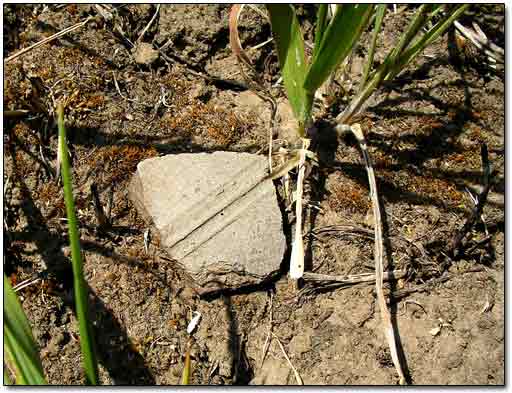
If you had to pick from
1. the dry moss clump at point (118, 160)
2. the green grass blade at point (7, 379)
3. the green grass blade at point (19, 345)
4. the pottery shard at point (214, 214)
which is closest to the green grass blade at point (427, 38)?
the pottery shard at point (214, 214)

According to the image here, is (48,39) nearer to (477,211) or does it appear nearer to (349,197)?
(349,197)

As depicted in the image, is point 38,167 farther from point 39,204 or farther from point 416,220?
point 416,220

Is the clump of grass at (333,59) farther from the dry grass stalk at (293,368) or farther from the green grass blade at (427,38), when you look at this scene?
the dry grass stalk at (293,368)

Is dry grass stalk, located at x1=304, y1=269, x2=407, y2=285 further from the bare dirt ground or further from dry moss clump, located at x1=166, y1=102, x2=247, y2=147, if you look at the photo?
dry moss clump, located at x1=166, y1=102, x2=247, y2=147

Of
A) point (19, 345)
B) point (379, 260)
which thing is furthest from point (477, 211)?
point (19, 345)

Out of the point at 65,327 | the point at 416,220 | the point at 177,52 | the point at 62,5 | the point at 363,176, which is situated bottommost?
the point at 65,327

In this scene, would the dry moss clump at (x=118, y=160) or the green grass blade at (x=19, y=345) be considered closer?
the green grass blade at (x=19, y=345)

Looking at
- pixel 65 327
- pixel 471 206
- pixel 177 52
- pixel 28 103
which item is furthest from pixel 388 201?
pixel 28 103
